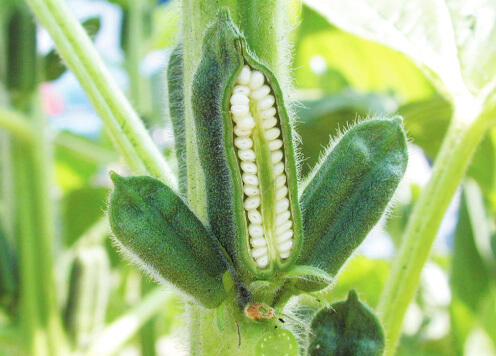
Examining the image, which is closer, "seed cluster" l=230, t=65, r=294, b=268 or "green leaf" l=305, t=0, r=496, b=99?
"seed cluster" l=230, t=65, r=294, b=268

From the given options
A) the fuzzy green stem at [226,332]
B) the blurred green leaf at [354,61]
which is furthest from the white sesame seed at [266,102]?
the blurred green leaf at [354,61]

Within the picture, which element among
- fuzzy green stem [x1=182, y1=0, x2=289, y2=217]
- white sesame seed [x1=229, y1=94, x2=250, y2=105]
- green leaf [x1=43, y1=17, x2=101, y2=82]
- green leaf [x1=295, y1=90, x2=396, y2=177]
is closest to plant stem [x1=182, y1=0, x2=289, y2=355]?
fuzzy green stem [x1=182, y1=0, x2=289, y2=217]

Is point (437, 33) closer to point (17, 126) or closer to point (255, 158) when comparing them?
point (255, 158)

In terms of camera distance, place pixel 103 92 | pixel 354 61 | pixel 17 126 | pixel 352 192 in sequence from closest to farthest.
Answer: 1. pixel 352 192
2. pixel 103 92
3. pixel 17 126
4. pixel 354 61

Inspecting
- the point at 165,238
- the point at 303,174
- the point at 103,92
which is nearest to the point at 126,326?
the point at 303,174

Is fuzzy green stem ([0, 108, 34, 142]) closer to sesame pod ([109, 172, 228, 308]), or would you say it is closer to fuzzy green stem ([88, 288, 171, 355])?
fuzzy green stem ([88, 288, 171, 355])

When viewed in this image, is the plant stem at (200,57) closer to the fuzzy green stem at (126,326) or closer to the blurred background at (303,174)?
the blurred background at (303,174)

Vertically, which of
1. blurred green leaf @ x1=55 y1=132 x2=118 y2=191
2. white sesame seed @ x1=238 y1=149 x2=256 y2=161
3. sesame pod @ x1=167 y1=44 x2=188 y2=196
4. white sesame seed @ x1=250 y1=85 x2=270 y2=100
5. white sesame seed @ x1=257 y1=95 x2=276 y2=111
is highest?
white sesame seed @ x1=250 y1=85 x2=270 y2=100
